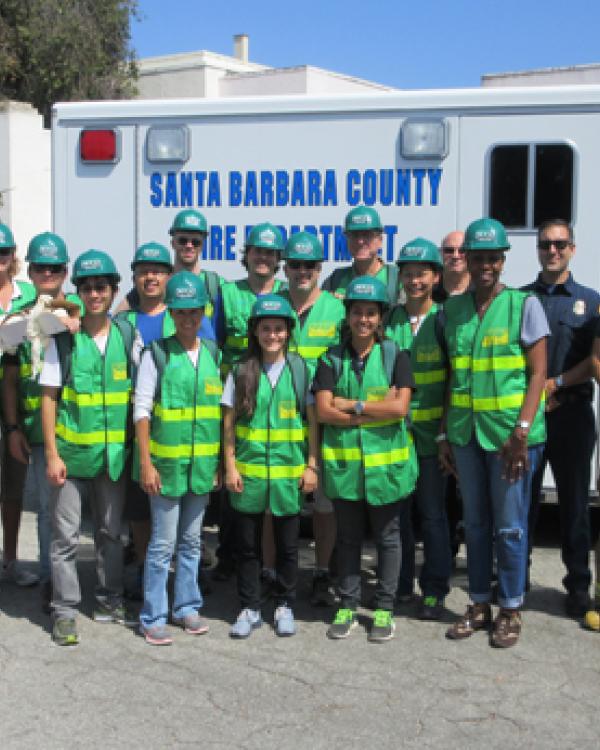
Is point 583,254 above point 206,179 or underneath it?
underneath

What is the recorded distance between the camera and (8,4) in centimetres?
2142

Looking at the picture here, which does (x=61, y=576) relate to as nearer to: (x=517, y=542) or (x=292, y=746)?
(x=292, y=746)

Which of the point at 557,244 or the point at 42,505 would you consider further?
the point at 42,505

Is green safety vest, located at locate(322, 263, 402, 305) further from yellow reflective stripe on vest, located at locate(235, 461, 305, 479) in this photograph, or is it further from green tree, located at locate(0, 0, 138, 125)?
green tree, located at locate(0, 0, 138, 125)

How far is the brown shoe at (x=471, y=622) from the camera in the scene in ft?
15.0

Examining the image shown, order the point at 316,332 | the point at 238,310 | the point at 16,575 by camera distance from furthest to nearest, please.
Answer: the point at 16,575
the point at 238,310
the point at 316,332

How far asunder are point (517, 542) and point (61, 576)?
2.20 m

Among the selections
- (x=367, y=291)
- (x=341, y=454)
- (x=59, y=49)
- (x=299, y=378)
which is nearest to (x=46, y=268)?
(x=299, y=378)

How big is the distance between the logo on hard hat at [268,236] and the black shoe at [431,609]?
2023 millimetres

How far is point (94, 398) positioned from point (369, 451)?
1.34m

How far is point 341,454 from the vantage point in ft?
14.9

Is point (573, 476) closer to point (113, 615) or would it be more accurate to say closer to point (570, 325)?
point (570, 325)

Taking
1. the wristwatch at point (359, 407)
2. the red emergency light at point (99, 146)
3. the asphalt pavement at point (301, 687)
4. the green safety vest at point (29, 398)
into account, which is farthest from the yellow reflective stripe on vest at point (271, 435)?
the red emergency light at point (99, 146)

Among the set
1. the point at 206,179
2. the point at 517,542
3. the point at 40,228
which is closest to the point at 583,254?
the point at 517,542
